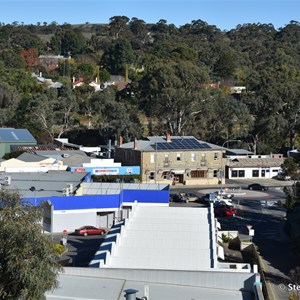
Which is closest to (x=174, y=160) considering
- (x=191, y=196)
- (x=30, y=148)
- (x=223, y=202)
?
(x=191, y=196)

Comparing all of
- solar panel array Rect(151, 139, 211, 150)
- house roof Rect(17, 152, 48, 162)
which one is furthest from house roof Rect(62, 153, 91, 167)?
solar panel array Rect(151, 139, 211, 150)

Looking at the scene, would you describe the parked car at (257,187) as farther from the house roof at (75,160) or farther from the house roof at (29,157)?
the house roof at (29,157)

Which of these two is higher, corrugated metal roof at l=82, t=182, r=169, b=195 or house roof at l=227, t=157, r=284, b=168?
house roof at l=227, t=157, r=284, b=168

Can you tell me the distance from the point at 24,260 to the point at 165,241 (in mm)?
10794

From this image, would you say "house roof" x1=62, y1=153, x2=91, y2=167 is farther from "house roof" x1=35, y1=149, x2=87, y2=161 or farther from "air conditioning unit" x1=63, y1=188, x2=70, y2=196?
"air conditioning unit" x1=63, y1=188, x2=70, y2=196

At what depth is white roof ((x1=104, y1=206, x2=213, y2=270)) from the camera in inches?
938

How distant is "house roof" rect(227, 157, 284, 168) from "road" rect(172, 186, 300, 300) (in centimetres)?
502

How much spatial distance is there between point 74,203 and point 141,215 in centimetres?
651

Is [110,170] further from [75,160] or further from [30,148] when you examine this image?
[30,148]

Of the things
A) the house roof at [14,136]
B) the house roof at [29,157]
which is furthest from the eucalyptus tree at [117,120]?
the house roof at [29,157]

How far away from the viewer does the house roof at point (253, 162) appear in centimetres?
5731

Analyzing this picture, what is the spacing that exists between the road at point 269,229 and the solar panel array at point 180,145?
3540 mm

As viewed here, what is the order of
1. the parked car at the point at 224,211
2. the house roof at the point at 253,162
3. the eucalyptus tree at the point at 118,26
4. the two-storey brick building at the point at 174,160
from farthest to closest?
1. the eucalyptus tree at the point at 118,26
2. the house roof at the point at 253,162
3. the two-storey brick building at the point at 174,160
4. the parked car at the point at 224,211

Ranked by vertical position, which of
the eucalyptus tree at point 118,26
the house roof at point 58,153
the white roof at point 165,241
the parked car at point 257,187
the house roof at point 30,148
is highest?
the eucalyptus tree at point 118,26
